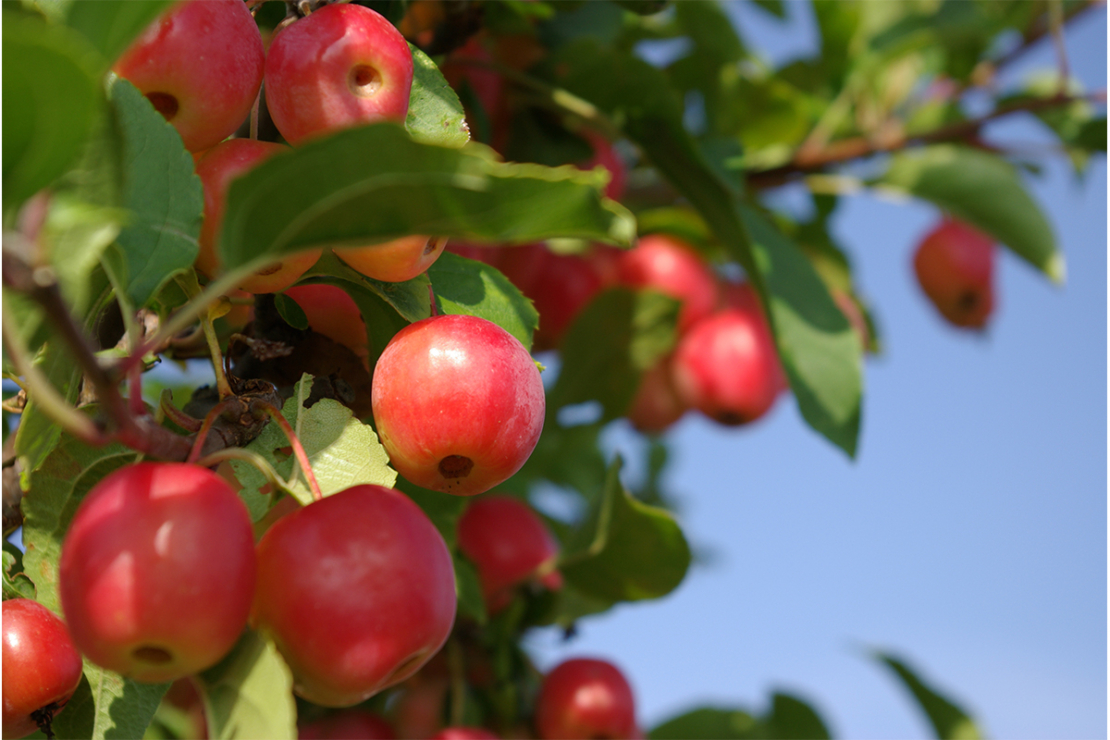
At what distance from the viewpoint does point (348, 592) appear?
1.69ft

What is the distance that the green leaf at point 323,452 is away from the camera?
0.60 m

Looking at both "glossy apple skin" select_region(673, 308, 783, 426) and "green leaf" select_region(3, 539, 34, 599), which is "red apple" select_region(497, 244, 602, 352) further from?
"green leaf" select_region(3, 539, 34, 599)

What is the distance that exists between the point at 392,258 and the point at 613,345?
100 cm

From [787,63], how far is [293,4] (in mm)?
1487

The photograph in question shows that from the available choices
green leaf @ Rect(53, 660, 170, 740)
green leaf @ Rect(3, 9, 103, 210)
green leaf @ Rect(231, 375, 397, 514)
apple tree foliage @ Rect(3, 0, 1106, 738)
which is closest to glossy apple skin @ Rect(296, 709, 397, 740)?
apple tree foliage @ Rect(3, 0, 1106, 738)

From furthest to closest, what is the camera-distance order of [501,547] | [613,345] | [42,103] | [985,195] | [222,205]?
[985,195], [613,345], [501,547], [222,205], [42,103]

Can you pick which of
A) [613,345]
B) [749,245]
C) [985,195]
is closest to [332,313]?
[749,245]

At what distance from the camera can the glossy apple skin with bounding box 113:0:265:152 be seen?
22.2 inches

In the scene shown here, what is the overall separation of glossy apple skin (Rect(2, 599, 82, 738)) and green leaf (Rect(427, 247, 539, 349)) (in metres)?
0.35

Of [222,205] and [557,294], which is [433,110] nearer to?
[222,205]

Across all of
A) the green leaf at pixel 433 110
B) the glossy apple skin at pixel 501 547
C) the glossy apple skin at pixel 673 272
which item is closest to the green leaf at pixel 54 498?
the green leaf at pixel 433 110

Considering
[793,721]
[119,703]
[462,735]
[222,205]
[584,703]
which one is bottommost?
[793,721]

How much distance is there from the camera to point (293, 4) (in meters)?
0.69

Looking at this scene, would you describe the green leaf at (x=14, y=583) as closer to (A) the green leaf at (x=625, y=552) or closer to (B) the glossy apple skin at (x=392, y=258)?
(B) the glossy apple skin at (x=392, y=258)
